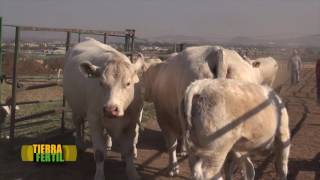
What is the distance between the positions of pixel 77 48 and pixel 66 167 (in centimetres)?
221

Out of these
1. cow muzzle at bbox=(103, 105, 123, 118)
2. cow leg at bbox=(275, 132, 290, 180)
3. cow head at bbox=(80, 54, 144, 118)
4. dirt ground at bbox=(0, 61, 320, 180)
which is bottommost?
dirt ground at bbox=(0, 61, 320, 180)

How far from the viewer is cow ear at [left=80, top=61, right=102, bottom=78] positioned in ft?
20.9

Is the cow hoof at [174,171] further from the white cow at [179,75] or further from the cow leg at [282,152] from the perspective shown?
the cow leg at [282,152]

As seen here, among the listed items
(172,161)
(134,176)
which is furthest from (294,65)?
(134,176)

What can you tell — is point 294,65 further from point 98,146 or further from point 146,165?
point 98,146

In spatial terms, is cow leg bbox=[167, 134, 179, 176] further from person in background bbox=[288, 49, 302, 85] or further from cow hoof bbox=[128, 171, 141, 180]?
person in background bbox=[288, 49, 302, 85]

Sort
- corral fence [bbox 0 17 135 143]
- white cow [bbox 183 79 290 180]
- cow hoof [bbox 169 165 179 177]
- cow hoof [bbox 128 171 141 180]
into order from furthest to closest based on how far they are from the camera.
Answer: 1. corral fence [bbox 0 17 135 143]
2. cow hoof [bbox 169 165 179 177]
3. cow hoof [bbox 128 171 141 180]
4. white cow [bbox 183 79 290 180]

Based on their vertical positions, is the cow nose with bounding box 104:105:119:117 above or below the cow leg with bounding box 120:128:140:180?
above

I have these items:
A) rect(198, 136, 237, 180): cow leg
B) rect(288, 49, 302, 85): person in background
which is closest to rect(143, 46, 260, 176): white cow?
rect(198, 136, 237, 180): cow leg

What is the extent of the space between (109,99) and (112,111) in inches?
7.9

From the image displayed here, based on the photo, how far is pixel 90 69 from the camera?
21.0 ft

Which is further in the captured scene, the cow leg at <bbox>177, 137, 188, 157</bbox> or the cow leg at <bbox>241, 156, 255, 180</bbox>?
the cow leg at <bbox>177, 137, 188, 157</bbox>

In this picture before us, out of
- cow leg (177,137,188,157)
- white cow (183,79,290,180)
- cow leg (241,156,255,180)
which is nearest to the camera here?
white cow (183,79,290,180)

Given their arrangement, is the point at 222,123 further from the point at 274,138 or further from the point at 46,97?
the point at 46,97
